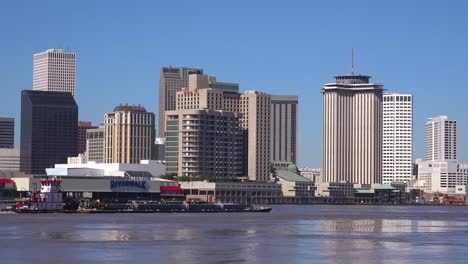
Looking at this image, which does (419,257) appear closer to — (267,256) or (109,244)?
(267,256)

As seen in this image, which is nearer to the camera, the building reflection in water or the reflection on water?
the reflection on water

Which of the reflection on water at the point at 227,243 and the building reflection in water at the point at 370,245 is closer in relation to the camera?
the reflection on water at the point at 227,243

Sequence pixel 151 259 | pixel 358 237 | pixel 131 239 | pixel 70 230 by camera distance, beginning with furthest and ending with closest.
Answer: pixel 70 230 → pixel 358 237 → pixel 131 239 → pixel 151 259

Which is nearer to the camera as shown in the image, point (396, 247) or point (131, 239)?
point (396, 247)

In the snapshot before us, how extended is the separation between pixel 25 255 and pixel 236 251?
22842 millimetres

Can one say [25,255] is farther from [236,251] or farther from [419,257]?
[419,257]

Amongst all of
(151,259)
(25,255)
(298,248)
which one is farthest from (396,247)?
(25,255)

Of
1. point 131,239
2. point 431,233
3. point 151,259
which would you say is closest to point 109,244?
point 131,239

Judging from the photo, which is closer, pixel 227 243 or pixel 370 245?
pixel 370 245

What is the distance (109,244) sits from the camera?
123938 millimetres

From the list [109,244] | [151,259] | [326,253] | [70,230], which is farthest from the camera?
[70,230]

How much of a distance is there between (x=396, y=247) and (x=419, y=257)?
1370 cm

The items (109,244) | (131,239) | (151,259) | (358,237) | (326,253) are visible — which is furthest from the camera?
(358,237)

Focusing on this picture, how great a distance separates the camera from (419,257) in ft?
363
